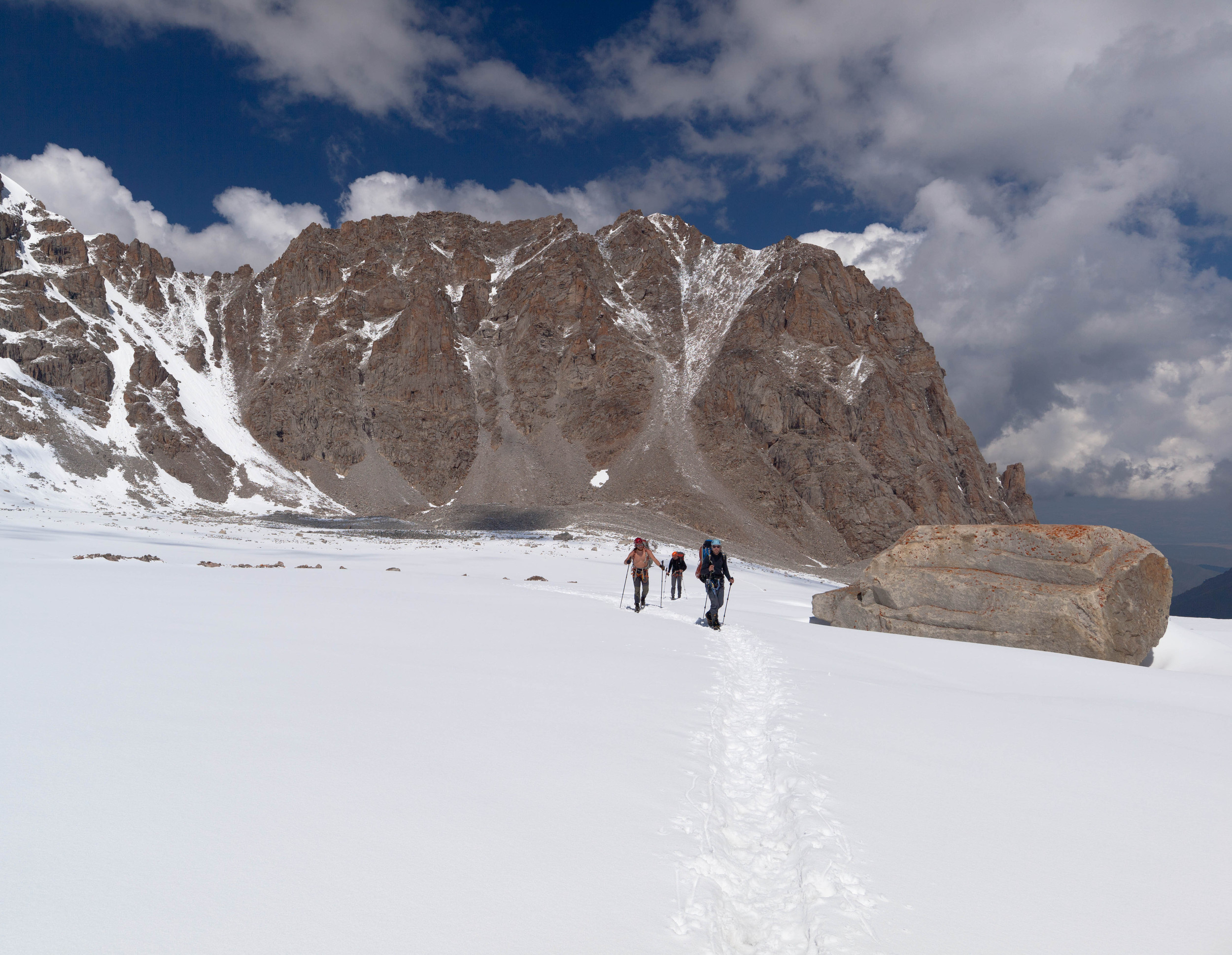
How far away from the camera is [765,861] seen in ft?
13.0

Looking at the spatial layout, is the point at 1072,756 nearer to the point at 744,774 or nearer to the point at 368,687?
the point at 744,774

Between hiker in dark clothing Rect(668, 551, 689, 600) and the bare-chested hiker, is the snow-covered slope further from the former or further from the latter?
the bare-chested hiker

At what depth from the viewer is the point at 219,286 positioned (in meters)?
112

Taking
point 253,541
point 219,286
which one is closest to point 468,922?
point 253,541

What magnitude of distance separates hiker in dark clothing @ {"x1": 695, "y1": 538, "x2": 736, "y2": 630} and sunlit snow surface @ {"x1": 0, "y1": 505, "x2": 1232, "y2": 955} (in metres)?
4.45

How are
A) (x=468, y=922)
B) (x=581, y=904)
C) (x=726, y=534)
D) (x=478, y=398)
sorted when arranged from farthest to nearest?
(x=478, y=398)
(x=726, y=534)
(x=581, y=904)
(x=468, y=922)

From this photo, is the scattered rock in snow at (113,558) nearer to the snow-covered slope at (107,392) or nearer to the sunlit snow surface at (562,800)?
the sunlit snow surface at (562,800)

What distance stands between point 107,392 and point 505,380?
50.4m

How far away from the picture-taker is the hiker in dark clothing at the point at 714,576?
13086mm

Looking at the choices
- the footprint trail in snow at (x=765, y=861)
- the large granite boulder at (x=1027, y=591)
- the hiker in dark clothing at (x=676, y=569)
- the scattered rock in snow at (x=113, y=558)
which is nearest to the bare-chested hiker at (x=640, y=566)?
the hiker in dark clothing at (x=676, y=569)

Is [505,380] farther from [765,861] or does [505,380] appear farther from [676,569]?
[765,861]

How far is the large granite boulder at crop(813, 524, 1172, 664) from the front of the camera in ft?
41.5

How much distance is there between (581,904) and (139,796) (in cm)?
233

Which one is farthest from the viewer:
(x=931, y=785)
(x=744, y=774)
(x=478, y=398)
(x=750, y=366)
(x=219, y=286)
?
(x=219, y=286)
